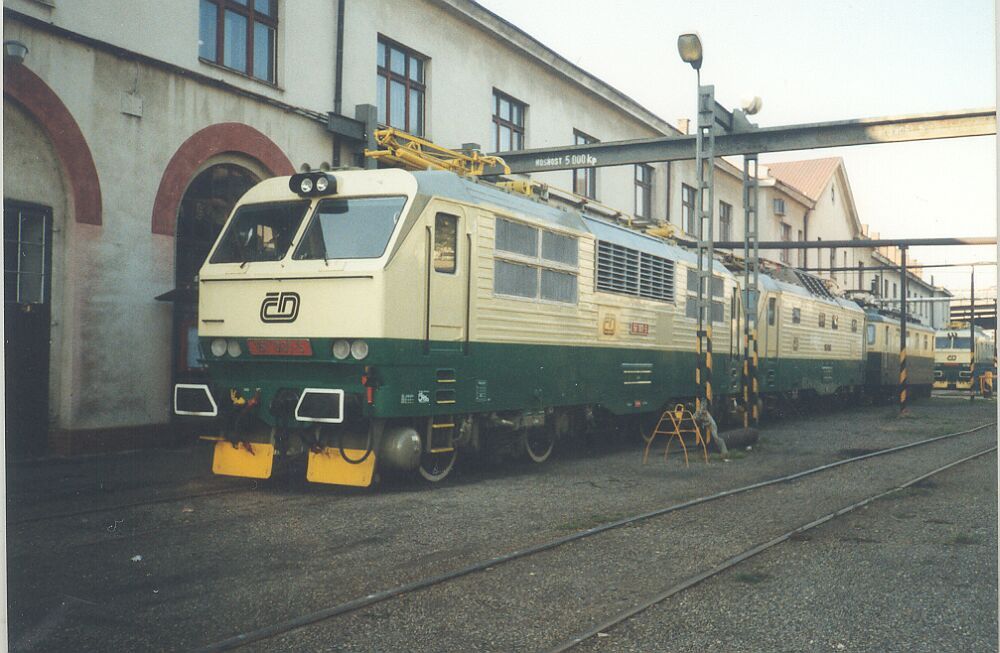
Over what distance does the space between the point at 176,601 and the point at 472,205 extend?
17.4 ft

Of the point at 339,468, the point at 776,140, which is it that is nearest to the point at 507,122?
the point at 776,140

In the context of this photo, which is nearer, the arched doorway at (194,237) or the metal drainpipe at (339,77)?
the arched doorway at (194,237)

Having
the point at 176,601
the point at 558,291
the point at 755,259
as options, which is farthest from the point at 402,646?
the point at 755,259

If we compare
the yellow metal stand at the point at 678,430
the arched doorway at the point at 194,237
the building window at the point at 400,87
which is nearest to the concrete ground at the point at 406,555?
the yellow metal stand at the point at 678,430

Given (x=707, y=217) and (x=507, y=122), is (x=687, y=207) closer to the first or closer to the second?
(x=507, y=122)

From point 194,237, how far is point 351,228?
15.5 feet

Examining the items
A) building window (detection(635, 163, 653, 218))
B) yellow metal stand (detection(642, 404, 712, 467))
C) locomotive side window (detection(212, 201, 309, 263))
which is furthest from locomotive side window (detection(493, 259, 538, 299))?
building window (detection(635, 163, 653, 218))

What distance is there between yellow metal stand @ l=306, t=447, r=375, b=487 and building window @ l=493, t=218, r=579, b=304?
2417 mm

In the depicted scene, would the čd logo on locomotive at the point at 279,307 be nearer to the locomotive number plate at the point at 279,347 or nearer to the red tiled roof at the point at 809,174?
the locomotive number plate at the point at 279,347

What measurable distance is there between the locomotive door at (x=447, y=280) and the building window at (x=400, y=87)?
6.88 m

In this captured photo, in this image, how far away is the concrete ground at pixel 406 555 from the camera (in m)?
4.62

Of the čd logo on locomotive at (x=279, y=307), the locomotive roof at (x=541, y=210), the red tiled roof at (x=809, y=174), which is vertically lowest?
the čd logo on locomotive at (x=279, y=307)

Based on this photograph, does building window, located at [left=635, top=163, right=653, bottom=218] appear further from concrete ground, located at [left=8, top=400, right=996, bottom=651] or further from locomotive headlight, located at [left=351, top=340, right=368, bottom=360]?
locomotive headlight, located at [left=351, top=340, right=368, bottom=360]

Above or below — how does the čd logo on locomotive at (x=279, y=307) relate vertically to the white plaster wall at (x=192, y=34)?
below
